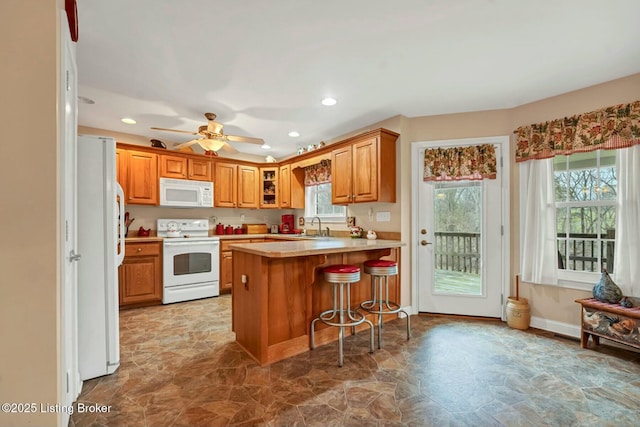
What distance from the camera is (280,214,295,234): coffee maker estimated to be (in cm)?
566

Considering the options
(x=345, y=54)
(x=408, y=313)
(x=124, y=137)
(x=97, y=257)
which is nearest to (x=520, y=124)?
(x=345, y=54)

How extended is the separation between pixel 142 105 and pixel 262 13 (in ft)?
7.35

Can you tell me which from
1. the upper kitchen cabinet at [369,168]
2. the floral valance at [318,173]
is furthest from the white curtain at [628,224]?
the floral valance at [318,173]

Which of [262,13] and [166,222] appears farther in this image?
[166,222]

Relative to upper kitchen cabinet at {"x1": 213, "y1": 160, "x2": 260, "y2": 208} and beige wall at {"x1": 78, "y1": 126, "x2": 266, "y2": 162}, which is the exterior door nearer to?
upper kitchen cabinet at {"x1": 213, "y1": 160, "x2": 260, "y2": 208}

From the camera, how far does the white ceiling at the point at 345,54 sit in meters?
1.85

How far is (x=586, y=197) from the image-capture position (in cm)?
288

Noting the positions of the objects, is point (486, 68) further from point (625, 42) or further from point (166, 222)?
point (166, 222)

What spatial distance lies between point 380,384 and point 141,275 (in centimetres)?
347

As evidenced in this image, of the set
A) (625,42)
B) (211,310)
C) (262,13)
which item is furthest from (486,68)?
(211,310)

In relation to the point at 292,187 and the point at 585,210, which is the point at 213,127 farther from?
the point at 585,210

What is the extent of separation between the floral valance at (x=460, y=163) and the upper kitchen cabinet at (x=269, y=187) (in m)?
2.89
